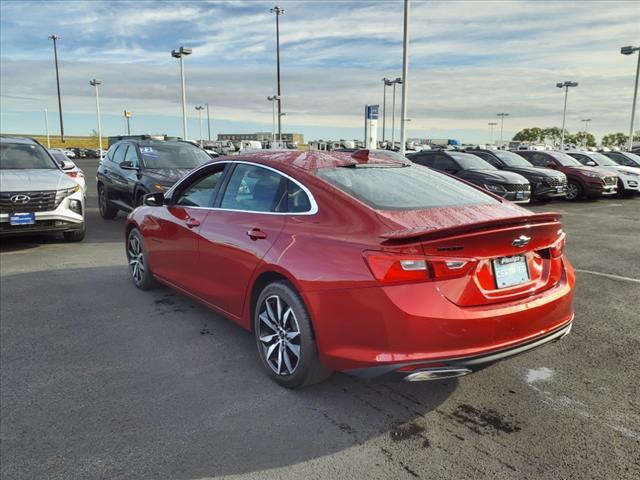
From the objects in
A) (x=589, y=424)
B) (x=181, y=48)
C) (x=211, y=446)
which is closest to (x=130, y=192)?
(x=211, y=446)

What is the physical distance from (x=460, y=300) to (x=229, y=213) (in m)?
2.07

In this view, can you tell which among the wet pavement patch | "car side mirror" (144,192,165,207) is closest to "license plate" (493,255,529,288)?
the wet pavement patch

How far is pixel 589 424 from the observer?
3135 mm

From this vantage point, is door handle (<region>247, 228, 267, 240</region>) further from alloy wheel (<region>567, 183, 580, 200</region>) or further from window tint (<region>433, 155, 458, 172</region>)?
alloy wheel (<region>567, 183, 580, 200</region>)

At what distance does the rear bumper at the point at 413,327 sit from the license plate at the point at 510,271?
0.12m

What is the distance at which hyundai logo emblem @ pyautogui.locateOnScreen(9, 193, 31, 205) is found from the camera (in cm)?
774

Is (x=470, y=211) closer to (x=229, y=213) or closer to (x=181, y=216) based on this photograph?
(x=229, y=213)

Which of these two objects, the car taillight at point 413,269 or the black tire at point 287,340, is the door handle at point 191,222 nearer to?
the black tire at point 287,340

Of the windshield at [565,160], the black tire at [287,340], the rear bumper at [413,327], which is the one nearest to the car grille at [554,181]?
the windshield at [565,160]

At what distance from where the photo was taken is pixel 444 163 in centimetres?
1530

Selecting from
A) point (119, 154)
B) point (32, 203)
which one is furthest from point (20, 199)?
point (119, 154)

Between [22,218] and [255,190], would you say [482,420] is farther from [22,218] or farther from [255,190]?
[22,218]

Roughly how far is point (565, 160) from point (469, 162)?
5.91 m

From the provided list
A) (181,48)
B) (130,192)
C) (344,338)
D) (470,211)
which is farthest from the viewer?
(181,48)
